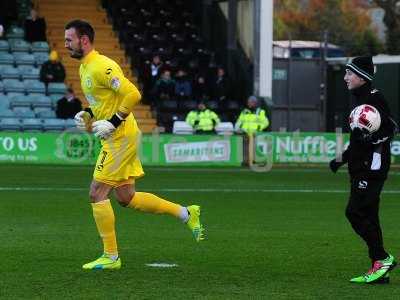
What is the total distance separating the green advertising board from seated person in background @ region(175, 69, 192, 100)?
17.1 feet

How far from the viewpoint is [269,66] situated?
34906mm

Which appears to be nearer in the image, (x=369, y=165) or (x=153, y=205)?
→ (x=369, y=165)

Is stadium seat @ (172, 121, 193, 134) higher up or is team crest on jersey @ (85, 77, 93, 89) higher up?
team crest on jersey @ (85, 77, 93, 89)

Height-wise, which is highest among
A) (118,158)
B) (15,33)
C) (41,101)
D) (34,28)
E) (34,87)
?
(34,28)

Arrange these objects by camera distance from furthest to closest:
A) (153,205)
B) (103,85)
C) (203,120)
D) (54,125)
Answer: (203,120) < (54,125) < (153,205) < (103,85)

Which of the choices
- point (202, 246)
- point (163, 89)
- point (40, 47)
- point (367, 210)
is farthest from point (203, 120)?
point (367, 210)

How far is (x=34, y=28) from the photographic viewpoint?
3444cm

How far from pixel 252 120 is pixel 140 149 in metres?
4.13

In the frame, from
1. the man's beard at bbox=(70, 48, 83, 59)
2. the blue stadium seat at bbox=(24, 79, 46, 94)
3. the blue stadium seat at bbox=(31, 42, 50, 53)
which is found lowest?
the blue stadium seat at bbox=(24, 79, 46, 94)

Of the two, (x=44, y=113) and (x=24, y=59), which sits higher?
(x=24, y=59)

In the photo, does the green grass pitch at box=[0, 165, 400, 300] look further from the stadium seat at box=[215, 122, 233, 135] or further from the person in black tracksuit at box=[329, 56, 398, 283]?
the stadium seat at box=[215, 122, 233, 135]

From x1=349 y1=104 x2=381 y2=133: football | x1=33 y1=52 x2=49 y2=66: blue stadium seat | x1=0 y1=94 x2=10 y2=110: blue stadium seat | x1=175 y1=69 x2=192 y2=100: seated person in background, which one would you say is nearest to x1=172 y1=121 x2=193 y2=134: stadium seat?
x1=175 y1=69 x2=192 y2=100: seated person in background

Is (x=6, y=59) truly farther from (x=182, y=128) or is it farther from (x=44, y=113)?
(x=182, y=128)

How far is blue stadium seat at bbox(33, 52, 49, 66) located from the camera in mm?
34094
